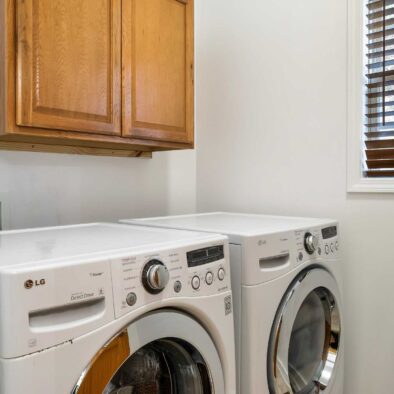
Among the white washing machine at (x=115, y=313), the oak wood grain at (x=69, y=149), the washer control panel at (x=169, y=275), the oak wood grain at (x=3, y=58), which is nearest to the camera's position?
the white washing machine at (x=115, y=313)

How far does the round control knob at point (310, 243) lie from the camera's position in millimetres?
1490

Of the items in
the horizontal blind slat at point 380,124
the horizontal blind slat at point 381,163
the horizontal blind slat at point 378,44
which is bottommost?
the horizontal blind slat at point 381,163

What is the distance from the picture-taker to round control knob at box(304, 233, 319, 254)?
1.49 meters

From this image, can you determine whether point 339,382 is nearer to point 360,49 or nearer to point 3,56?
point 360,49

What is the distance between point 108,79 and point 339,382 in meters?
1.52

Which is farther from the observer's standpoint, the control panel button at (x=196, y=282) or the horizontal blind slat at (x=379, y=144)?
the horizontal blind slat at (x=379, y=144)

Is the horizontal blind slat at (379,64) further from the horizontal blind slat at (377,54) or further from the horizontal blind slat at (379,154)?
the horizontal blind slat at (379,154)

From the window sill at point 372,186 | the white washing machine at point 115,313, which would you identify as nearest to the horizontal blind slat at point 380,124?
the window sill at point 372,186

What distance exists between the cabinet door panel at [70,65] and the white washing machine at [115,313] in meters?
0.40

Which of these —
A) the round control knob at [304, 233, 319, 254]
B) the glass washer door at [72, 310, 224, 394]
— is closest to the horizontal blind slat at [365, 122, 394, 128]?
the round control knob at [304, 233, 319, 254]

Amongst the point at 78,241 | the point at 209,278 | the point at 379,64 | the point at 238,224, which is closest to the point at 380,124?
the point at 379,64

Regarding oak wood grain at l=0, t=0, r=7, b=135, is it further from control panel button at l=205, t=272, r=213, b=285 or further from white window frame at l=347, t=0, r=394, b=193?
white window frame at l=347, t=0, r=394, b=193

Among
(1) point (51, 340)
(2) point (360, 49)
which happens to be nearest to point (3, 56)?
(1) point (51, 340)

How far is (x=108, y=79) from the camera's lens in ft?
4.90
